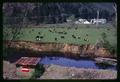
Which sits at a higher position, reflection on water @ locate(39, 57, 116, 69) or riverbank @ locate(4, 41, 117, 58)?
riverbank @ locate(4, 41, 117, 58)

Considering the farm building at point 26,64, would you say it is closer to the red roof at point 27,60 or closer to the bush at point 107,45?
the red roof at point 27,60

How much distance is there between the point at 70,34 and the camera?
2350 mm

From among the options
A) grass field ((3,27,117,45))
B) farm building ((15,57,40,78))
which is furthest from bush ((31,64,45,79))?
grass field ((3,27,117,45))

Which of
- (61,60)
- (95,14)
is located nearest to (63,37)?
(61,60)

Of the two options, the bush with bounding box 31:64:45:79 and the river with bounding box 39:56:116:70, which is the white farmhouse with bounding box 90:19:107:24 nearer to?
the river with bounding box 39:56:116:70

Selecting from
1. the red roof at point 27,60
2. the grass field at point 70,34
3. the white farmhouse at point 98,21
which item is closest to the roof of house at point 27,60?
the red roof at point 27,60

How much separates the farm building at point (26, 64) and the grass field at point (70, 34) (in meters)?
0.20

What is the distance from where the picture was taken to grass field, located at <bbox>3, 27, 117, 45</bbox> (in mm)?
2336

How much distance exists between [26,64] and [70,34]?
53cm

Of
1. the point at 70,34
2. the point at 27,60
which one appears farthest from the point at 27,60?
the point at 70,34

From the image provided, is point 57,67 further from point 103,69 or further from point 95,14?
point 95,14

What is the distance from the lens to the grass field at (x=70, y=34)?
2.34 metres

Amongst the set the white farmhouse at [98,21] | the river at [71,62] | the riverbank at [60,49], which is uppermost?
the white farmhouse at [98,21]

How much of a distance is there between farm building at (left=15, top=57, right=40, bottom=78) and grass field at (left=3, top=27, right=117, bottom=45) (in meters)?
0.20
